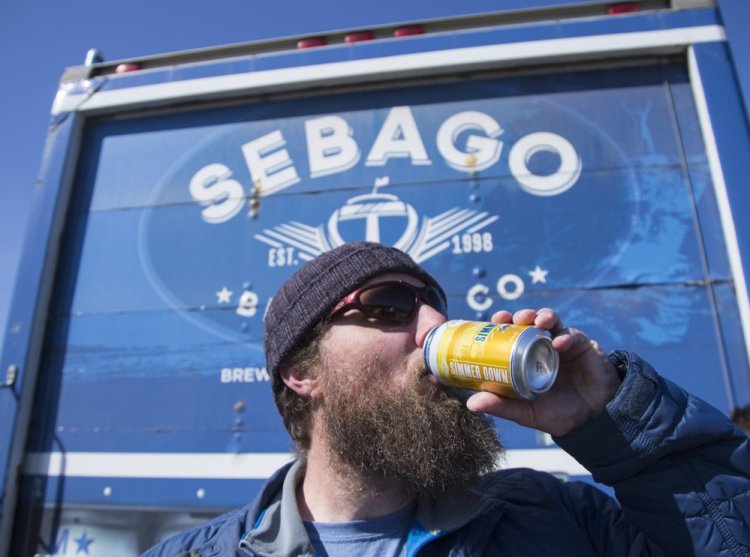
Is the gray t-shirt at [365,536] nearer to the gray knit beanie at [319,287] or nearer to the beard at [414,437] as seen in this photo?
the beard at [414,437]

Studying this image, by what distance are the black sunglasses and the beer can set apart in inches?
8.0

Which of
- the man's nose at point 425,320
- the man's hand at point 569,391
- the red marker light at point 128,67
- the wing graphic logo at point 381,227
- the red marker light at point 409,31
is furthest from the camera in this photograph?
the red marker light at point 128,67

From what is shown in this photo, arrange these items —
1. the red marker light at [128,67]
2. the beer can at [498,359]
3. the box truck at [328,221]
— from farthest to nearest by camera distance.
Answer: the red marker light at [128,67], the box truck at [328,221], the beer can at [498,359]

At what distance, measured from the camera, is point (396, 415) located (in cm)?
127

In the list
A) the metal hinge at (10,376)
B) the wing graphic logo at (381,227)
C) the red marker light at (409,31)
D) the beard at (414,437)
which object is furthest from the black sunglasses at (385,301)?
the metal hinge at (10,376)

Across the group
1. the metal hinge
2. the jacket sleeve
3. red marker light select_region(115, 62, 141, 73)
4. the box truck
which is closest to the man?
the jacket sleeve

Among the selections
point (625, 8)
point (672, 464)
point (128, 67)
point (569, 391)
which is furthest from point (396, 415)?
point (128, 67)

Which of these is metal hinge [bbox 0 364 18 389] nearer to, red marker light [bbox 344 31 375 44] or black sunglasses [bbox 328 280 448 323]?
black sunglasses [bbox 328 280 448 323]

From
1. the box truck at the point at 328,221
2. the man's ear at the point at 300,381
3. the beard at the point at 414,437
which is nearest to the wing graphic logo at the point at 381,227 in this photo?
the box truck at the point at 328,221

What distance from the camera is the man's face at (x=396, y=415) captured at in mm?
1247

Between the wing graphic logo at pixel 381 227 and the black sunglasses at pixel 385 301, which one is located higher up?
the wing graphic logo at pixel 381 227

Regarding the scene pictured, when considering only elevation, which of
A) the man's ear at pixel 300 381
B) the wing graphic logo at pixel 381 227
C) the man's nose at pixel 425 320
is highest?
the wing graphic logo at pixel 381 227

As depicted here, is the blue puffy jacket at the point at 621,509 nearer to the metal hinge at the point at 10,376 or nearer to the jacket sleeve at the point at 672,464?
the jacket sleeve at the point at 672,464

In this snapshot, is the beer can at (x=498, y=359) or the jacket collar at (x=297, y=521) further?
the jacket collar at (x=297, y=521)
